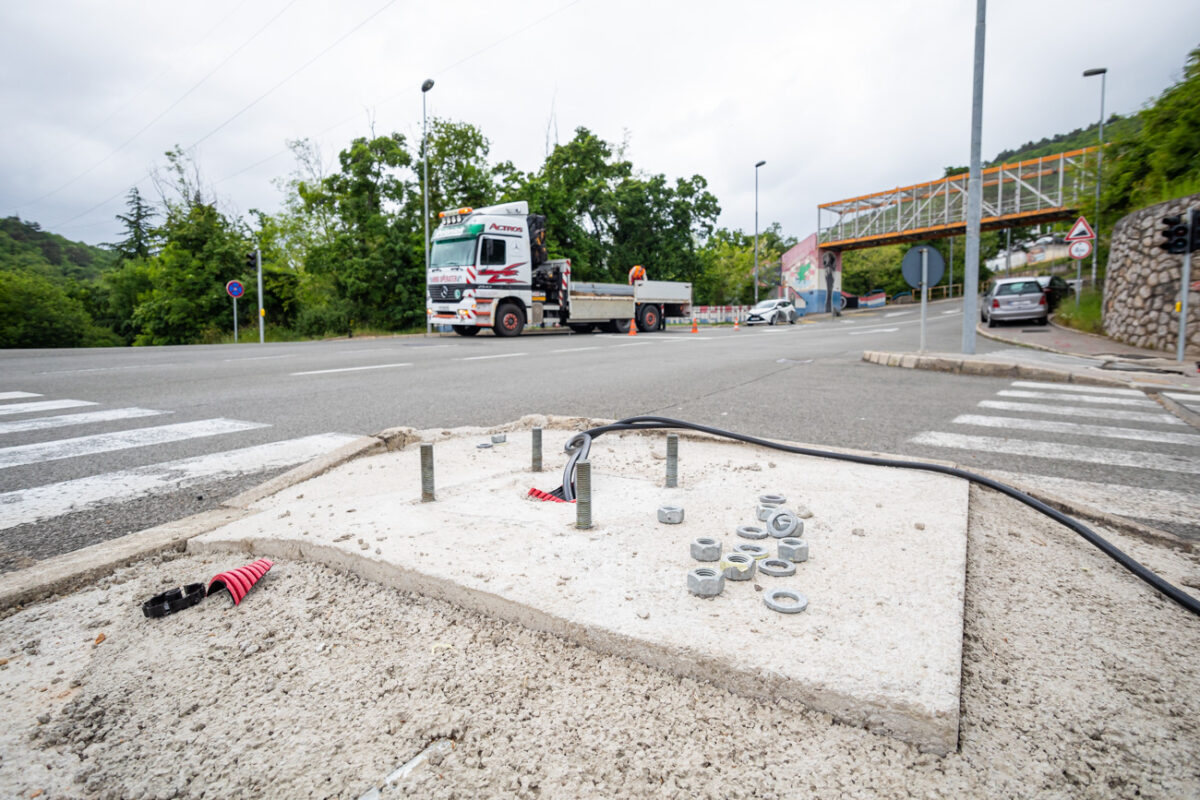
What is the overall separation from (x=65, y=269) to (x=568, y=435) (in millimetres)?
79136

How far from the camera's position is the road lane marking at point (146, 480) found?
11.2 ft

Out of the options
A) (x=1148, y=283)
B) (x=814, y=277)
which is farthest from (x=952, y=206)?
(x=1148, y=283)

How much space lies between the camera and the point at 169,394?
7305 millimetres

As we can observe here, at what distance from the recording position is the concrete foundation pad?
1616 millimetres

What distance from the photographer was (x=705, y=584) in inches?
77.6

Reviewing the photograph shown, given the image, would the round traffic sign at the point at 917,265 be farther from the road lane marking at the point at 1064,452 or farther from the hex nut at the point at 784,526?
the hex nut at the point at 784,526

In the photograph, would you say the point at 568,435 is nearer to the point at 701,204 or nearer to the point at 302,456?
the point at 302,456

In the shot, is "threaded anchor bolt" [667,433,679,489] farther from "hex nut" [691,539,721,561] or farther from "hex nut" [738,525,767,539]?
"hex nut" [691,539,721,561]

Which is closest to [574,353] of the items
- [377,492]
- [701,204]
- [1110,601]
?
[377,492]

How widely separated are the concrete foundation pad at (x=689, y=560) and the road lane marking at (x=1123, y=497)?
87cm

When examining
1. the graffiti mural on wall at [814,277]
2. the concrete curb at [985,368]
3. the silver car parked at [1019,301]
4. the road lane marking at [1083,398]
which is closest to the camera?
the road lane marking at [1083,398]

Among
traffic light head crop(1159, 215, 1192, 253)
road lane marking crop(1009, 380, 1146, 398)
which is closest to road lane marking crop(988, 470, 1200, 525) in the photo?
road lane marking crop(1009, 380, 1146, 398)

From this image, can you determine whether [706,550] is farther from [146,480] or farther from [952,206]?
[952,206]

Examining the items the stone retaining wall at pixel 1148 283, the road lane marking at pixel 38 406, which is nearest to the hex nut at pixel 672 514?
the road lane marking at pixel 38 406
